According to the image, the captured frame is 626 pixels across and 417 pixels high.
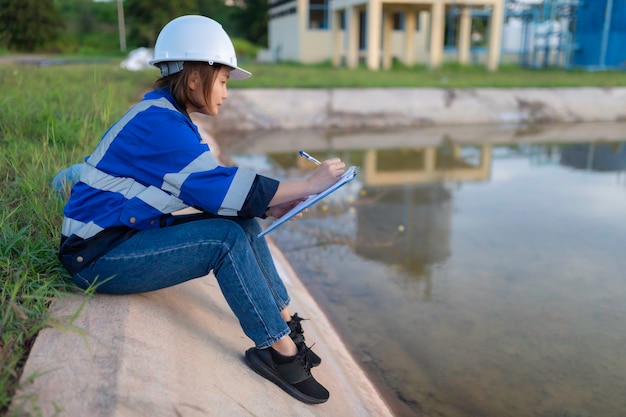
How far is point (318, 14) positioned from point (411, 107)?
1444cm

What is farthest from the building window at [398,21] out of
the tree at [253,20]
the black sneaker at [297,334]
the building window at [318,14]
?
the black sneaker at [297,334]

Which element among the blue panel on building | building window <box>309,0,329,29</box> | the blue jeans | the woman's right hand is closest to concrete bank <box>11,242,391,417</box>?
the blue jeans

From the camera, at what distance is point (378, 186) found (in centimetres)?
621

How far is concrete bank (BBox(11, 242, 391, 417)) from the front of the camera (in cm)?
157

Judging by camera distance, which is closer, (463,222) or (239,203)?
(239,203)

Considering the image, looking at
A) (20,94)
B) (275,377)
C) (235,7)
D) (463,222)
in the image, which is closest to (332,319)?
(275,377)

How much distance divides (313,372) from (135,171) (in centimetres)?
104

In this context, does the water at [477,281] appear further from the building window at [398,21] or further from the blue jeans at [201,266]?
the building window at [398,21]

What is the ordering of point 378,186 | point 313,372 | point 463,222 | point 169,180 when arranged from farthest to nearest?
point 378,186, point 463,222, point 313,372, point 169,180

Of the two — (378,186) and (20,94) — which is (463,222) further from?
(20,94)

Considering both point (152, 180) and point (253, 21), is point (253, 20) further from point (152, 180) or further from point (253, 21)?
point (152, 180)

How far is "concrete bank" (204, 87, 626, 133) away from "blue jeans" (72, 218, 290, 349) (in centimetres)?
793

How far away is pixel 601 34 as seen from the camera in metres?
19.0

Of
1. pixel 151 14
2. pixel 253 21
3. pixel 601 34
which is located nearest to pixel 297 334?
pixel 601 34
